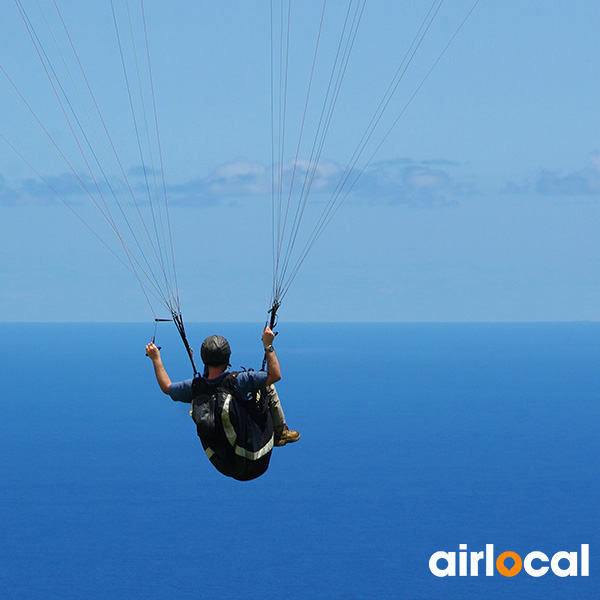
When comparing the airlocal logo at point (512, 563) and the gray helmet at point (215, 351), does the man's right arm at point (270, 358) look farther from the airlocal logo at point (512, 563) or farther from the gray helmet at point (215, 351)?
the airlocal logo at point (512, 563)

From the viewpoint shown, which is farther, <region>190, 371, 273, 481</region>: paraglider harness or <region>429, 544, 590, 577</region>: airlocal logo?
<region>429, 544, 590, 577</region>: airlocal logo

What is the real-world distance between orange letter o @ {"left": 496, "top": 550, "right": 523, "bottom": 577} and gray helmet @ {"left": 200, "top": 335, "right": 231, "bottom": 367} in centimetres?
17221

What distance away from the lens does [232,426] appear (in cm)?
1201

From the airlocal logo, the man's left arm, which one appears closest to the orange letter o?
the airlocal logo

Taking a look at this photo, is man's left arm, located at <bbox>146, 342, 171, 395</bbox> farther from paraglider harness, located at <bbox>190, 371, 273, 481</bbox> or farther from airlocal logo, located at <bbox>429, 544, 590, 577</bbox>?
airlocal logo, located at <bbox>429, 544, 590, 577</bbox>

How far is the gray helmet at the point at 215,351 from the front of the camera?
11609mm

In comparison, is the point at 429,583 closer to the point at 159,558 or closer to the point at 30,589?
the point at 159,558

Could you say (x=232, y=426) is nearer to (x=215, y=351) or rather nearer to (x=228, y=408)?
(x=228, y=408)

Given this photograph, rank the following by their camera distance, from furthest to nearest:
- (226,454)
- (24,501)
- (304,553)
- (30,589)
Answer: (24,501), (304,553), (30,589), (226,454)

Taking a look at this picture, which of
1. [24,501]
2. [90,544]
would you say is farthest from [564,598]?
[24,501]

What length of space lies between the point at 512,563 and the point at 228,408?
184581 millimetres

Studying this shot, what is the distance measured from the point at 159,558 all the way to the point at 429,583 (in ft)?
178

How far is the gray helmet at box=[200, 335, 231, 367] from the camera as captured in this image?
11609 millimetres

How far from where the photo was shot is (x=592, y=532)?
172 meters
